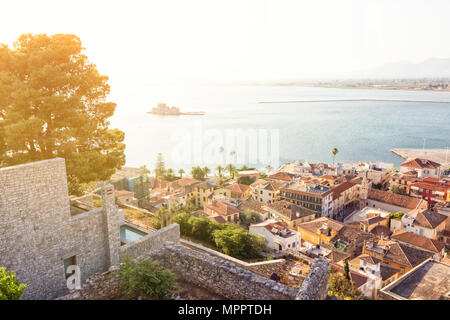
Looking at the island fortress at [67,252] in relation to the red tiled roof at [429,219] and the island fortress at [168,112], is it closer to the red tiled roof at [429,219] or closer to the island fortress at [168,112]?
the red tiled roof at [429,219]

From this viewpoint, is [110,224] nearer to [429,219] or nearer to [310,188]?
[310,188]

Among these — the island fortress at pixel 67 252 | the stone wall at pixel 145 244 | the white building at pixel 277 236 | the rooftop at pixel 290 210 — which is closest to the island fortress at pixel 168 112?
the rooftop at pixel 290 210

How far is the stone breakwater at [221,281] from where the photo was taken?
161 inches

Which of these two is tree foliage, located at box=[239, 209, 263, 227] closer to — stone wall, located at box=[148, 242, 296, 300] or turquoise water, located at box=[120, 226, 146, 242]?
turquoise water, located at box=[120, 226, 146, 242]

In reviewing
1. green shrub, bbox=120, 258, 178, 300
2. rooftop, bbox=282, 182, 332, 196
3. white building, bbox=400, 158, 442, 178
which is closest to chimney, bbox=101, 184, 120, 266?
green shrub, bbox=120, 258, 178, 300

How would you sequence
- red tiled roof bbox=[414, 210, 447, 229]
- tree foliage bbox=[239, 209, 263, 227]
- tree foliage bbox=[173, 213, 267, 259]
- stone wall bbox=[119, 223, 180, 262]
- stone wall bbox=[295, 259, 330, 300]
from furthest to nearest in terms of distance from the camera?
tree foliage bbox=[239, 209, 263, 227] < red tiled roof bbox=[414, 210, 447, 229] < tree foliage bbox=[173, 213, 267, 259] < stone wall bbox=[119, 223, 180, 262] < stone wall bbox=[295, 259, 330, 300]

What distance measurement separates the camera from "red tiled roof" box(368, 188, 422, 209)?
29.7 meters

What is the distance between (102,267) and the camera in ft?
20.8

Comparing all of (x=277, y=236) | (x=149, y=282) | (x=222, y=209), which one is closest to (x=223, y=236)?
(x=277, y=236)

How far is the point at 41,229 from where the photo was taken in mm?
5332

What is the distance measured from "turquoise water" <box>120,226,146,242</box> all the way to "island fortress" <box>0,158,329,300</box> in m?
1.80

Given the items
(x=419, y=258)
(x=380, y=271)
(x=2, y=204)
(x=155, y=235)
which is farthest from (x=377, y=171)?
(x=2, y=204)

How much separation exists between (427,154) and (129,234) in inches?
2575

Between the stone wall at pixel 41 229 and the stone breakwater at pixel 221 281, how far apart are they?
5.24 ft
